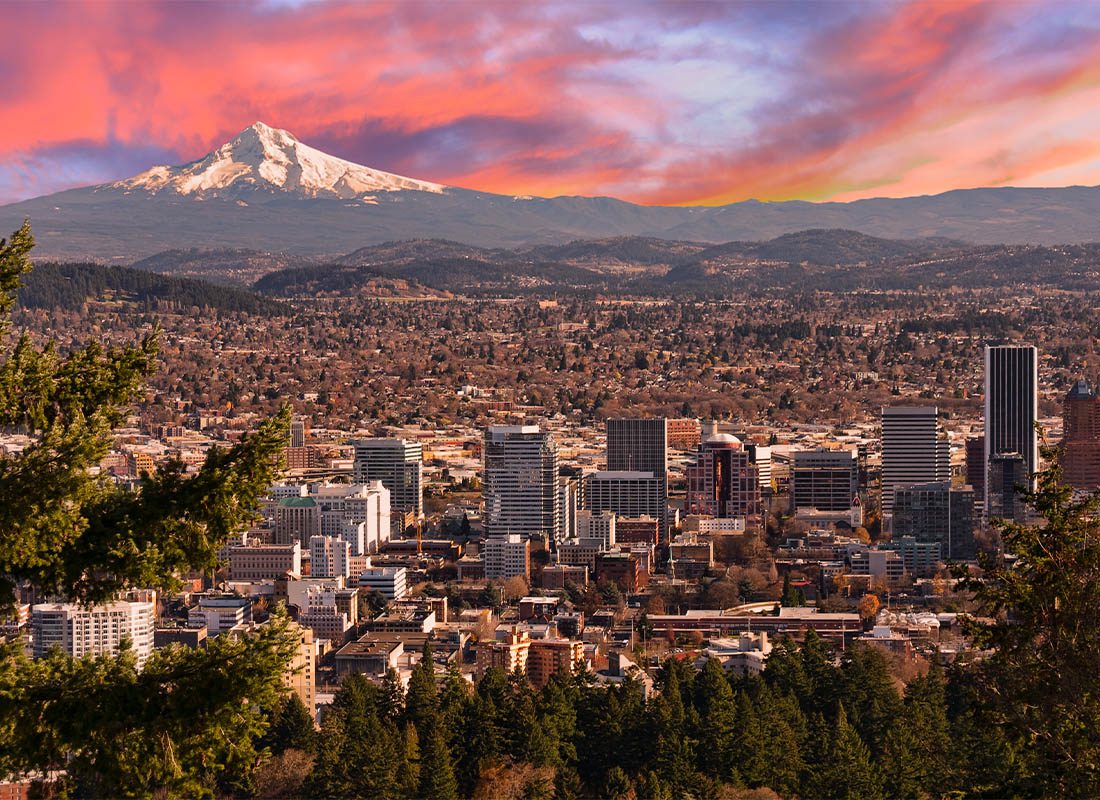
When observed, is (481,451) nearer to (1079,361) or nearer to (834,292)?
(1079,361)

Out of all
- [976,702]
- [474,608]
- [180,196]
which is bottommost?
[474,608]

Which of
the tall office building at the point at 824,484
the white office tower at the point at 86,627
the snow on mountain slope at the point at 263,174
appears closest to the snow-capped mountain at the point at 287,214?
the snow on mountain slope at the point at 263,174

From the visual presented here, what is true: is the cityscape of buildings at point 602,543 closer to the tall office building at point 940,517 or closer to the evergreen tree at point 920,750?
the tall office building at point 940,517

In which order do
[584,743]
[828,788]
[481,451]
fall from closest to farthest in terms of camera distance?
[828,788], [584,743], [481,451]

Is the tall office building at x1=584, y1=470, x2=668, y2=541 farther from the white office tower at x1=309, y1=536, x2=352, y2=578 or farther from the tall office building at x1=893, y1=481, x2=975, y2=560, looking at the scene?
the white office tower at x1=309, y1=536, x2=352, y2=578

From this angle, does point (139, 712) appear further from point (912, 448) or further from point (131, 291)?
point (131, 291)

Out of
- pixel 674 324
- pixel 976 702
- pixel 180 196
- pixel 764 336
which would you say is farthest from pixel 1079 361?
pixel 180 196
